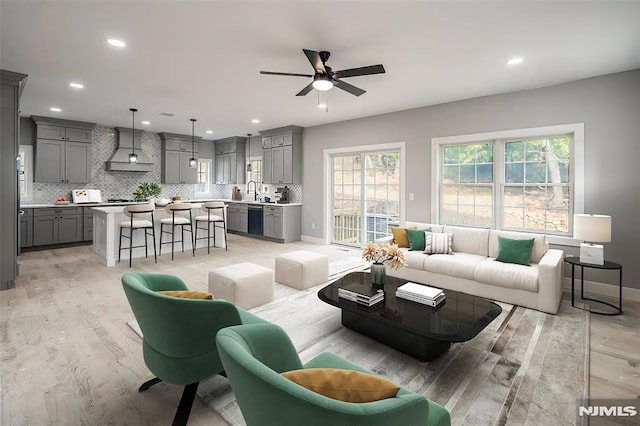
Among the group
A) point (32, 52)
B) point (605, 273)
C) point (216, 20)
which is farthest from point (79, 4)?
point (605, 273)

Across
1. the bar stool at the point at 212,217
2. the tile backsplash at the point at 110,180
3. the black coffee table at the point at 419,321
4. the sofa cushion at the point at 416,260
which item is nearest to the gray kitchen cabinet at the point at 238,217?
the tile backsplash at the point at 110,180

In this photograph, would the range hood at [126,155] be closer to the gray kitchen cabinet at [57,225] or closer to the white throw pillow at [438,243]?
the gray kitchen cabinet at [57,225]

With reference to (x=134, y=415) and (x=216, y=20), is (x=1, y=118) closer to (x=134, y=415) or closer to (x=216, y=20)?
(x=216, y=20)

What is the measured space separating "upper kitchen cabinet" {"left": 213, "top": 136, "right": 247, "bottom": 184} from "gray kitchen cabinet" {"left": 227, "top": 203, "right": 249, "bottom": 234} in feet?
3.10

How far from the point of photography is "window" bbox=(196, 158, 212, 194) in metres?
9.77

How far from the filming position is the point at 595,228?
3496 mm

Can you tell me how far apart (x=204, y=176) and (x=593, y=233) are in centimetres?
935

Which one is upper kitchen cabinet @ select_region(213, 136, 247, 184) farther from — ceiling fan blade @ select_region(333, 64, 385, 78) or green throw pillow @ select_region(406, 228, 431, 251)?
ceiling fan blade @ select_region(333, 64, 385, 78)

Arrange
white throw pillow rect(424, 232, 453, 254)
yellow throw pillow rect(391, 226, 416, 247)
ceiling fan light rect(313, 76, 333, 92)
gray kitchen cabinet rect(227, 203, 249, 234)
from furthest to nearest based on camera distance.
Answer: gray kitchen cabinet rect(227, 203, 249, 234), yellow throw pillow rect(391, 226, 416, 247), white throw pillow rect(424, 232, 453, 254), ceiling fan light rect(313, 76, 333, 92)

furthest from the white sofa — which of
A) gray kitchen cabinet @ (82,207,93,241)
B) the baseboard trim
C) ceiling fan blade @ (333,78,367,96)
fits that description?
gray kitchen cabinet @ (82,207,93,241)

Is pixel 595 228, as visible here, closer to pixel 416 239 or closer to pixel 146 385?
pixel 416 239

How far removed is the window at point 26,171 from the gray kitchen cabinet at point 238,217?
4308 millimetres

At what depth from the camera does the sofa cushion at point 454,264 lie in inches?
154

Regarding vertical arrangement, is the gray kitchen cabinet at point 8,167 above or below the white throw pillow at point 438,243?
above
